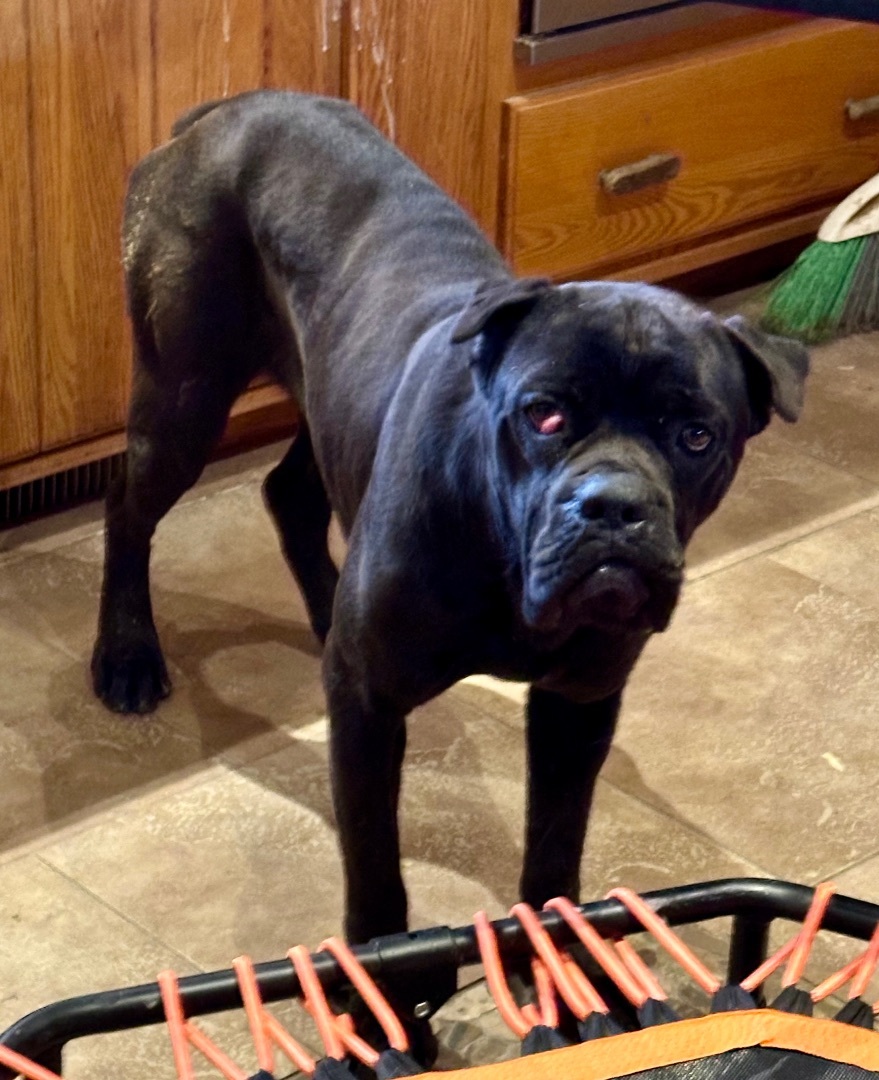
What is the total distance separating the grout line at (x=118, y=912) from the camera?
73.9 inches

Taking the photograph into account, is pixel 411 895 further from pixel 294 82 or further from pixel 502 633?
pixel 294 82

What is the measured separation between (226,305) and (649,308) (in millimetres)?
763

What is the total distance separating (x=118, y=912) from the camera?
1945mm

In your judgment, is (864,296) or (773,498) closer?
(773,498)

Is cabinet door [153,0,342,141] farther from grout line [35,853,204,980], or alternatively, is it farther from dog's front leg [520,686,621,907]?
dog's front leg [520,686,621,907]

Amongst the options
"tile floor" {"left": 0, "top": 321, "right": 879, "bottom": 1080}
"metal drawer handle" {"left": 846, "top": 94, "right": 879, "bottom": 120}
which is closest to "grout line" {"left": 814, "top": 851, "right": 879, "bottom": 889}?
"tile floor" {"left": 0, "top": 321, "right": 879, "bottom": 1080}

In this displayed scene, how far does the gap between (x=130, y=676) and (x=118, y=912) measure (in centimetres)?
43

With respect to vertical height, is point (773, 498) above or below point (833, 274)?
below

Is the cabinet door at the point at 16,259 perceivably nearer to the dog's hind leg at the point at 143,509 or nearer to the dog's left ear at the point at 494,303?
the dog's hind leg at the point at 143,509

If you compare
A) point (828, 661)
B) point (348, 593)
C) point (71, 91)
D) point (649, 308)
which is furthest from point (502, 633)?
point (71, 91)

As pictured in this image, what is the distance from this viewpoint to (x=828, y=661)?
250 cm

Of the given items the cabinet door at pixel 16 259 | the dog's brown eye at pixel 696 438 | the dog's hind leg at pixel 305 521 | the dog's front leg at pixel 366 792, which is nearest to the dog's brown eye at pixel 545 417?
the dog's brown eye at pixel 696 438

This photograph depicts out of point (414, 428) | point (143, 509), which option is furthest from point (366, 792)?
point (143, 509)

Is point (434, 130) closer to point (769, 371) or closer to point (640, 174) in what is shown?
point (640, 174)
